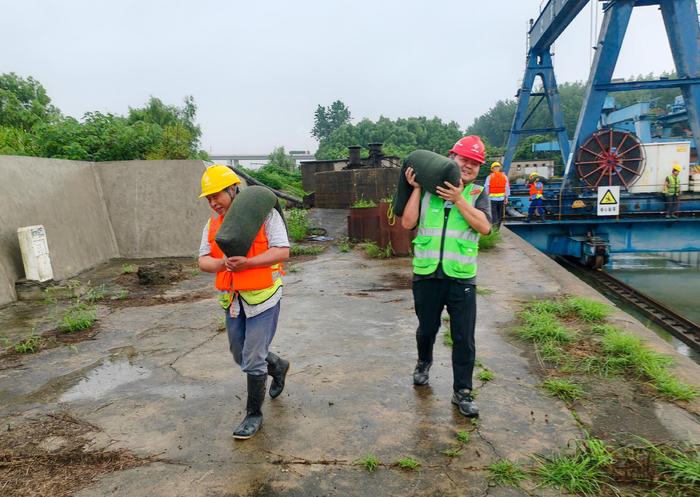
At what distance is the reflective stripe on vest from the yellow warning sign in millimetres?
11744

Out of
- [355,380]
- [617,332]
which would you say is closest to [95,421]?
[355,380]

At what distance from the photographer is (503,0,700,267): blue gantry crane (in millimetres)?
11695

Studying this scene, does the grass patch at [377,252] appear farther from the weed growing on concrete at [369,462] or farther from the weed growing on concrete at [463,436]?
the weed growing on concrete at [369,462]

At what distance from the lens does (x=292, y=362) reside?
3.81m

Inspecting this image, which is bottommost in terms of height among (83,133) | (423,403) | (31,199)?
(423,403)

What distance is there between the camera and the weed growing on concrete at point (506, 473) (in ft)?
7.18

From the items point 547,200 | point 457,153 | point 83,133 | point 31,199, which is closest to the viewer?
point 457,153

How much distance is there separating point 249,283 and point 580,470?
1.93m

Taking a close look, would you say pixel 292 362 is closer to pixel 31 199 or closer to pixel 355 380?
pixel 355 380

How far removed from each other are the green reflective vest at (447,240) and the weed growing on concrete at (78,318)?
397 centimetres

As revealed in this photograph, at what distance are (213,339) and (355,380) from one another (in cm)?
172

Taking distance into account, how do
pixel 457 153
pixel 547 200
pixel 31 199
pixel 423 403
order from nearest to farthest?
pixel 457 153 < pixel 423 403 < pixel 31 199 < pixel 547 200

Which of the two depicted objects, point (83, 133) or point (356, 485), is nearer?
point (356, 485)

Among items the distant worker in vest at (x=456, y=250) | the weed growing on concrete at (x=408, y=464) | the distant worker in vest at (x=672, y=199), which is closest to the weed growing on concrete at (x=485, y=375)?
the distant worker in vest at (x=456, y=250)
